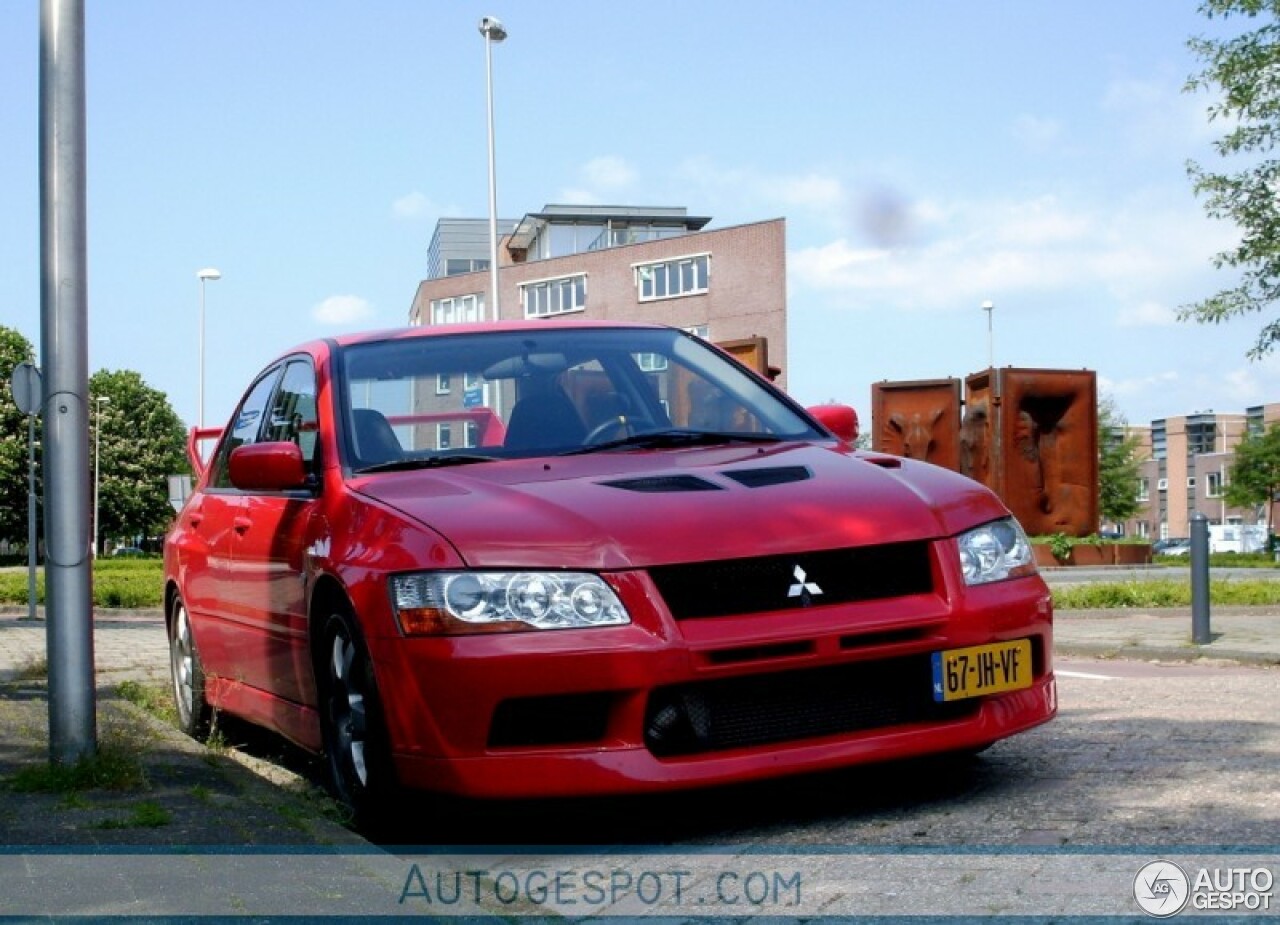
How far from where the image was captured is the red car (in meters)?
4.58

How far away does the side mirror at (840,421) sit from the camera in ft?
20.9

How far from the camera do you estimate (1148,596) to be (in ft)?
57.8

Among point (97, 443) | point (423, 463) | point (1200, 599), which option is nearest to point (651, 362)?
point (423, 463)

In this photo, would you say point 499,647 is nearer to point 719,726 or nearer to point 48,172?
point 719,726

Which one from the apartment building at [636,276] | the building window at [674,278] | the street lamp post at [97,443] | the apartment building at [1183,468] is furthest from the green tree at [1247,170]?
the apartment building at [1183,468]

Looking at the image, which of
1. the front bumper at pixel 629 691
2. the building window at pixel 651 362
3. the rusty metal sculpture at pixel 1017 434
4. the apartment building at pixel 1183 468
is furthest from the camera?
the apartment building at pixel 1183 468

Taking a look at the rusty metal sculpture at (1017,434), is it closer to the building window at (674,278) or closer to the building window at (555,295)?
the building window at (674,278)

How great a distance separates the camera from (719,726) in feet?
15.3

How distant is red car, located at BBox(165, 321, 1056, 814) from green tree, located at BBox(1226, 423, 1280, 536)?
72.2 m

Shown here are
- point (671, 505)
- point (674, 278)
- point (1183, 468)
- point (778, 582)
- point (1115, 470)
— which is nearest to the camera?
point (778, 582)

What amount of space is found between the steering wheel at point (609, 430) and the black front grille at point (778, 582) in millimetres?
1199

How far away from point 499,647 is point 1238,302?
67.4 ft

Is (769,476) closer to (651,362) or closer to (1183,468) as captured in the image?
(651,362)

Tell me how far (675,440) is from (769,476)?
729mm
